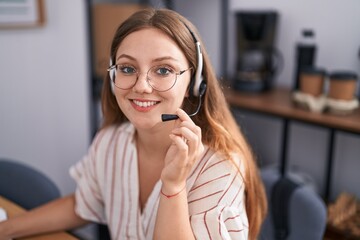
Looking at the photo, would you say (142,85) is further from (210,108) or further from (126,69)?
(210,108)

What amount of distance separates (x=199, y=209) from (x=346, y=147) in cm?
138

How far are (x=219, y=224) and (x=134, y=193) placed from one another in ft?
0.92

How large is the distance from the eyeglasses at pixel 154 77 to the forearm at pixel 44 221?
0.41m

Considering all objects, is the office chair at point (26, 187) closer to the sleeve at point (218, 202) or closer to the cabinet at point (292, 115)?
the sleeve at point (218, 202)

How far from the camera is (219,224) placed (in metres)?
0.81

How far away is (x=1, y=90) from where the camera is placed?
68.6 inches

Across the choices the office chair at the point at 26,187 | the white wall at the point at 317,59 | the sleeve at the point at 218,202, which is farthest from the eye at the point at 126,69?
the white wall at the point at 317,59

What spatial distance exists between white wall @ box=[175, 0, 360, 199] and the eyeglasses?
3.40ft

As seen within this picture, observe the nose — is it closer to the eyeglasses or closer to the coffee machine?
the eyeglasses

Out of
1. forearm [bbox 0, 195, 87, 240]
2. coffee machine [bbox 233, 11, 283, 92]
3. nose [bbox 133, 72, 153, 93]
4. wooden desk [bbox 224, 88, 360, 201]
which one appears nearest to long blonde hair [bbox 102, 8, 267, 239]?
nose [bbox 133, 72, 153, 93]

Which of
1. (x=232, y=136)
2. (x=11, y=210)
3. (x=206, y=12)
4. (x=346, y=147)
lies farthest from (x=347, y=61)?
(x=11, y=210)

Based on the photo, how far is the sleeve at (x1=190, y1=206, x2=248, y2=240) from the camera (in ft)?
2.67

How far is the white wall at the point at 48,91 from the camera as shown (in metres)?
1.78

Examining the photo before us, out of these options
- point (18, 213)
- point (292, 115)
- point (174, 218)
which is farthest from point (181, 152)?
point (292, 115)
